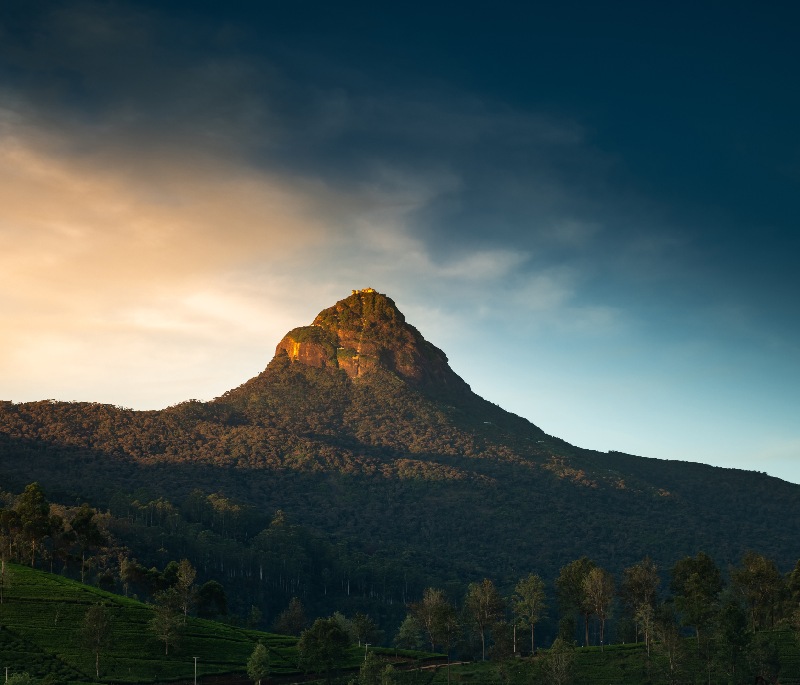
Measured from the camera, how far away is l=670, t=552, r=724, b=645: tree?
438 feet

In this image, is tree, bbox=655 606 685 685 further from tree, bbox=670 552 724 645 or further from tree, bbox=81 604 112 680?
tree, bbox=81 604 112 680

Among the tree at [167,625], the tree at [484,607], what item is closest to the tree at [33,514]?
the tree at [167,625]

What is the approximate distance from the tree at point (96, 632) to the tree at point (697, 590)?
265 feet

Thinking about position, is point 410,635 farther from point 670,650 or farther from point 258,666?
point 670,650

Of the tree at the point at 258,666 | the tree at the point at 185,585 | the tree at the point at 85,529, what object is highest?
the tree at the point at 85,529

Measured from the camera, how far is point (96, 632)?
112938mm

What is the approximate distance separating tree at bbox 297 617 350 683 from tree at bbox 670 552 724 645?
50.5m

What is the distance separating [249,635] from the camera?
469 ft

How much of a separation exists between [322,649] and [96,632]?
98.0 ft

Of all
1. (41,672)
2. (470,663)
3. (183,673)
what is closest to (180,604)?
(183,673)

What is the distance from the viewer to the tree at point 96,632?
370 ft

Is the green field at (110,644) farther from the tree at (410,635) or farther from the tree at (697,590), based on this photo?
the tree at (697,590)

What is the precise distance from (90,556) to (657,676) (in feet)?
380

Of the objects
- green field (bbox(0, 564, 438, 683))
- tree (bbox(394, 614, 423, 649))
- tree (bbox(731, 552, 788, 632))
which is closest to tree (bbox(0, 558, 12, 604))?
green field (bbox(0, 564, 438, 683))
